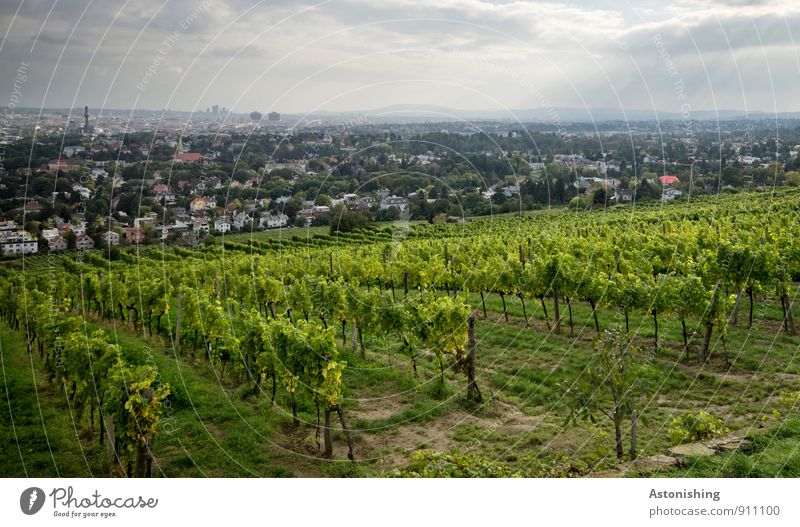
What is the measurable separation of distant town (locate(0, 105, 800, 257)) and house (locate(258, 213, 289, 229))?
177 mm

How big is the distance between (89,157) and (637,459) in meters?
12.0

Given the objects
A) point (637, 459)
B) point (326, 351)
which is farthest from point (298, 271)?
point (637, 459)

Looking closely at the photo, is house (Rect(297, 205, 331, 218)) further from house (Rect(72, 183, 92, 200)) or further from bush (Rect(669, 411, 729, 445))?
bush (Rect(669, 411, 729, 445))

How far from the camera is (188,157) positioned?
60.0 feet

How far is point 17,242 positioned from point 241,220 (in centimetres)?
2842

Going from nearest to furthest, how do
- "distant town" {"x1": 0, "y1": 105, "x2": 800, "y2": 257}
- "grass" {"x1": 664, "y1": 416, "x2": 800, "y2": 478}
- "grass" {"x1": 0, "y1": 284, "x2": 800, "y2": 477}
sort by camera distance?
"grass" {"x1": 664, "y1": 416, "x2": 800, "y2": 478}, "grass" {"x1": 0, "y1": 284, "x2": 800, "y2": 477}, "distant town" {"x1": 0, "y1": 105, "x2": 800, "y2": 257}

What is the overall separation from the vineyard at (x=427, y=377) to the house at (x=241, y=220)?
581 inches

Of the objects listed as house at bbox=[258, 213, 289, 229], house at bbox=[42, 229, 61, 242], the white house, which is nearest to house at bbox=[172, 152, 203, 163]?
house at bbox=[42, 229, 61, 242]

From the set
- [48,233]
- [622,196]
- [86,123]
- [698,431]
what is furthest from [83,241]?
[622,196]

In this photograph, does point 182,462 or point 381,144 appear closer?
point 182,462

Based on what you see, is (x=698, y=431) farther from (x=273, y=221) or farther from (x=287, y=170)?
(x=273, y=221)

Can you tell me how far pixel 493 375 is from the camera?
14.2m

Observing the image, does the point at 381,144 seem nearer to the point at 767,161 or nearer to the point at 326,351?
the point at 326,351

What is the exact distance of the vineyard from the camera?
941 cm
